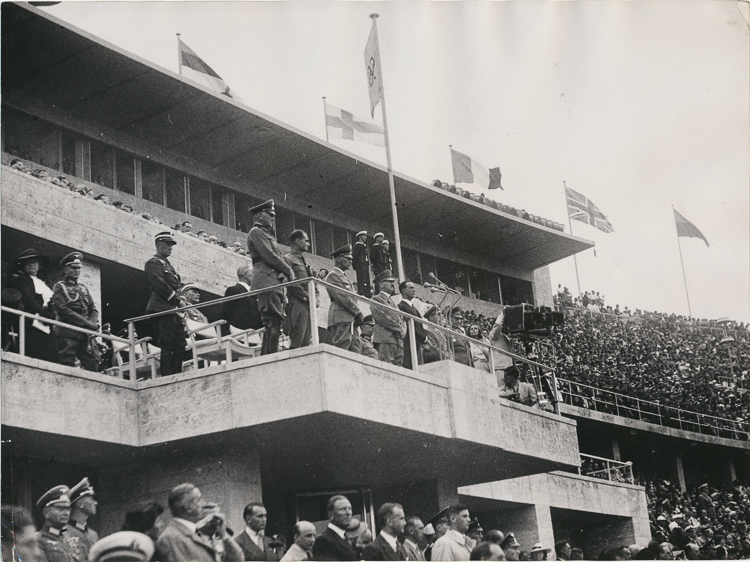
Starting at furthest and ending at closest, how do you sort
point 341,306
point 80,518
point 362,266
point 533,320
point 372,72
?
point 372,72, point 362,266, point 533,320, point 341,306, point 80,518

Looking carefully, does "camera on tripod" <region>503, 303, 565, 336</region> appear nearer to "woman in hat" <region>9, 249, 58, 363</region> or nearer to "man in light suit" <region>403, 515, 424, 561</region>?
"man in light suit" <region>403, 515, 424, 561</region>

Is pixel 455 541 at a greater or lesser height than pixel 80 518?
lesser

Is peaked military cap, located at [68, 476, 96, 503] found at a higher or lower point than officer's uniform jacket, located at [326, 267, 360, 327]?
lower

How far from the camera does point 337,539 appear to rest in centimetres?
1073

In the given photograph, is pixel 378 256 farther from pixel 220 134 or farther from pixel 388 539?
pixel 220 134

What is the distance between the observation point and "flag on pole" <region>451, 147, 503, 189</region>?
88.6ft

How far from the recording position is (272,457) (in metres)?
12.8

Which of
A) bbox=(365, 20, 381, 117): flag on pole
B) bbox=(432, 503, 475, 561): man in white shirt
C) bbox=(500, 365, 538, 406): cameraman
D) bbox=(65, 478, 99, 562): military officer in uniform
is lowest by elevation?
bbox=(432, 503, 475, 561): man in white shirt

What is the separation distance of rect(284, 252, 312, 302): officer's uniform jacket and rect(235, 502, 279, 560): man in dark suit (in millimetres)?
2370

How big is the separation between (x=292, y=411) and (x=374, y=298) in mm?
2518

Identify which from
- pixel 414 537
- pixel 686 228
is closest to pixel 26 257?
pixel 414 537

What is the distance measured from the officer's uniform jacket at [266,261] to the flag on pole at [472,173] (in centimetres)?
1567

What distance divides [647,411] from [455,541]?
21481 millimetres

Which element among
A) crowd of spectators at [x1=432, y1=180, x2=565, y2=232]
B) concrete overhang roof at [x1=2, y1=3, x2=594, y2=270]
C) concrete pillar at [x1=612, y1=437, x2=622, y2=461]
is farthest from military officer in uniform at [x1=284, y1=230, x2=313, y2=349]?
concrete pillar at [x1=612, y1=437, x2=622, y2=461]
